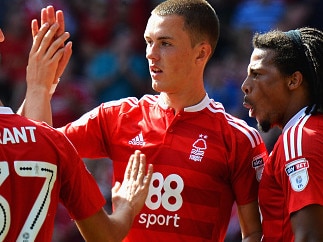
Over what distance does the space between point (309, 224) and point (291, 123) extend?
2.33ft

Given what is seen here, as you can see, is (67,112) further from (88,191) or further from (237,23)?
(88,191)

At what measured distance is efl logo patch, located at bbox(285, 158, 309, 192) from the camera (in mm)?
4965

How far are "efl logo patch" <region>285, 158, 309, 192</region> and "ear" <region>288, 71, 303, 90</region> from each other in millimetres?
605

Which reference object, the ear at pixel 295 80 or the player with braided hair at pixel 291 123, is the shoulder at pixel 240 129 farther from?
the ear at pixel 295 80

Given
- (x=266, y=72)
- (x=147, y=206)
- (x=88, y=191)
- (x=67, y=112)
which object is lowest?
(x=67, y=112)

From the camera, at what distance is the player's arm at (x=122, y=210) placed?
468 cm

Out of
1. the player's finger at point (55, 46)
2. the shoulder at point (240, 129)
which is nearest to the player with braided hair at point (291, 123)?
the shoulder at point (240, 129)

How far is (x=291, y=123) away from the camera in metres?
5.38

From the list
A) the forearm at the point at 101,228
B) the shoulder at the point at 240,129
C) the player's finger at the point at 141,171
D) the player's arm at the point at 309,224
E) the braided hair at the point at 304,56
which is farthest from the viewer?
the shoulder at the point at 240,129

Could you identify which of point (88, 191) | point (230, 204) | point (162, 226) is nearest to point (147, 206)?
point (162, 226)

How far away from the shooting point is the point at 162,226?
18.6 ft

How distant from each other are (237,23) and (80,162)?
22.3 ft

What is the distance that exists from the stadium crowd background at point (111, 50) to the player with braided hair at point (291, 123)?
15.7ft

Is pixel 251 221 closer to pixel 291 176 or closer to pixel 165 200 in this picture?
pixel 165 200
